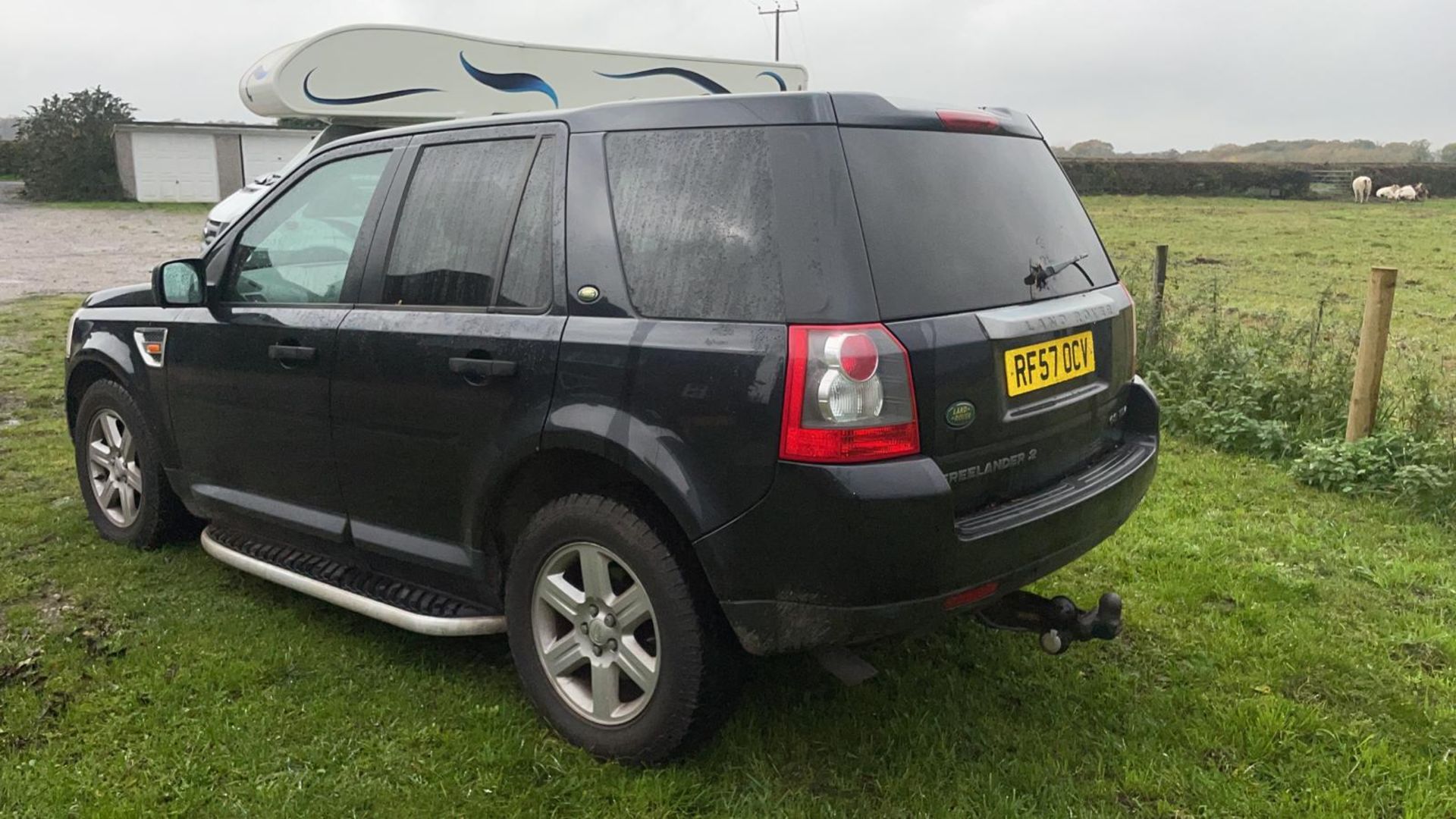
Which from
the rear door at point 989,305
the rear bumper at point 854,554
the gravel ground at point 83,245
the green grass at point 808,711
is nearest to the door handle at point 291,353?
the green grass at point 808,711

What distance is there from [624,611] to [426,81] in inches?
346

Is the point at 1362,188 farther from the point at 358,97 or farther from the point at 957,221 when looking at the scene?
the point at 957,221

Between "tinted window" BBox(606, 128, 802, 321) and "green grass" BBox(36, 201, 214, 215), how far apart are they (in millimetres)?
33293

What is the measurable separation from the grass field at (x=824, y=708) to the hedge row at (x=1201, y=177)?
35.4 m

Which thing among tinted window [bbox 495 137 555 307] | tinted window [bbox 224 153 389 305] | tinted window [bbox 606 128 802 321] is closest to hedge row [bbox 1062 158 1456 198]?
tinted window [bbox 224 153 389 305]

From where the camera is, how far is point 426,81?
10.4 meters

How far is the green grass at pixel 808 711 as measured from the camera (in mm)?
2865

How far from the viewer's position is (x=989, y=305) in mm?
2768

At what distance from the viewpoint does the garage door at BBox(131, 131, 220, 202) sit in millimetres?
37438

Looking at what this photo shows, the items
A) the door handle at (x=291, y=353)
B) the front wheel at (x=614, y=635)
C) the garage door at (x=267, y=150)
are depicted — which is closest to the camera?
the front wheel at (x=614, y=635)

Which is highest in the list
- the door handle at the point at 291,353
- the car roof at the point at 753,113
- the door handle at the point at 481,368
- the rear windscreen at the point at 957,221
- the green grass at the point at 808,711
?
the car roof at the point at 753,113

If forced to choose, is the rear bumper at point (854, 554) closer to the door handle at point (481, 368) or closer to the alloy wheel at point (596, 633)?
the alloy wheel at point (596, 633)

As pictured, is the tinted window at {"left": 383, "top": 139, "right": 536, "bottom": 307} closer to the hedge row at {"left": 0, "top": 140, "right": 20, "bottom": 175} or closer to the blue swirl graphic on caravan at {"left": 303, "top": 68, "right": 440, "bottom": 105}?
the blue swirl graphic on caravan at {"left": 303, "top": 68, "right": 440, "bottom": 105}

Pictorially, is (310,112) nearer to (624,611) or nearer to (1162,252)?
(1162,252)
